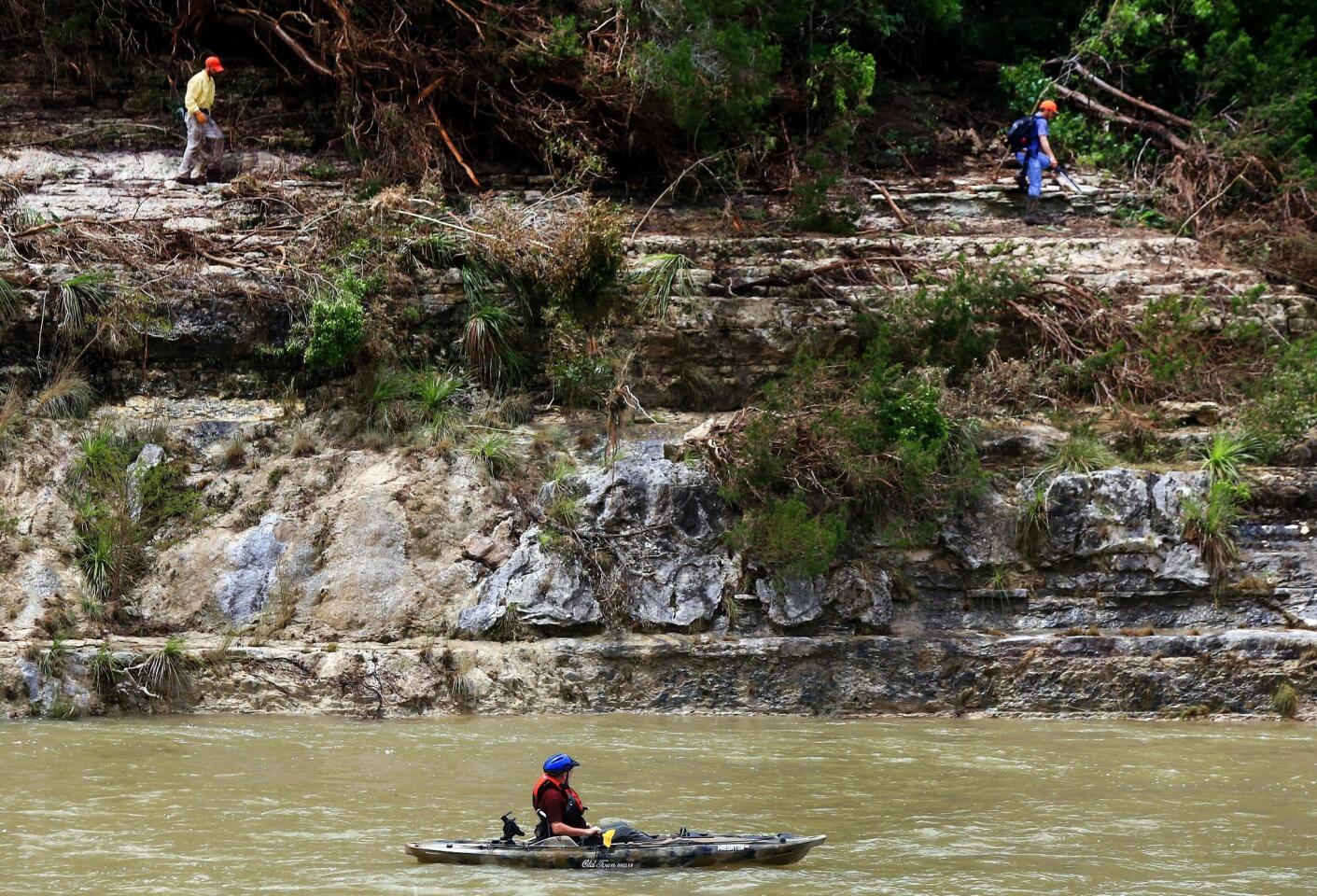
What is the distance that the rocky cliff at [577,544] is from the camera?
11648mm

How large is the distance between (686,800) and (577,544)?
4.18 metres

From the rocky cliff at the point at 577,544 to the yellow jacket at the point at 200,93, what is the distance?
2014 millimetres

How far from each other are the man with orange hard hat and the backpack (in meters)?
10.2

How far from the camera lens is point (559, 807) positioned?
7414mm

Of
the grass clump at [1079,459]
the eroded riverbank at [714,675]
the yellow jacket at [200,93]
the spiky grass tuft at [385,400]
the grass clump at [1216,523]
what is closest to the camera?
the eroded riverbank at [714,675]

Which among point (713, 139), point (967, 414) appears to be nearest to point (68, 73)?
point (713, 139)

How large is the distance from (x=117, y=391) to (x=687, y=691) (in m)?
7.23

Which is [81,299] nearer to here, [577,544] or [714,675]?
[577,544]

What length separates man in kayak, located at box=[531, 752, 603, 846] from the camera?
7355mm

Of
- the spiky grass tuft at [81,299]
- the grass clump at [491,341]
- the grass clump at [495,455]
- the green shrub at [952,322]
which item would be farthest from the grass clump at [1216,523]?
the spiky grass tuft at [81,299]

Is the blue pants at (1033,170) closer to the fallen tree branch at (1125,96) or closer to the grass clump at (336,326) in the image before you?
the fallen tree branch at (1125,96)

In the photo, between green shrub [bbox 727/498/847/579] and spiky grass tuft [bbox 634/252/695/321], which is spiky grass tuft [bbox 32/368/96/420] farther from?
green shrub [bbox 727/498/847/579]

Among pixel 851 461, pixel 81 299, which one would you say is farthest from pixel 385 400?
pixel 851 461

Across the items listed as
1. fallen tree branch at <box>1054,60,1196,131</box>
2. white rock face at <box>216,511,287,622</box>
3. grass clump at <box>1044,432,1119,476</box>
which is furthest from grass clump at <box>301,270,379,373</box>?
fallen tree branch at <box>1054,60,1196,131</box>
